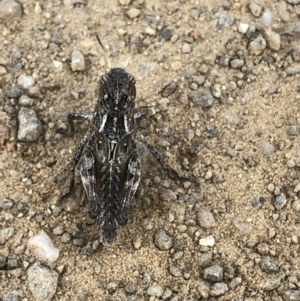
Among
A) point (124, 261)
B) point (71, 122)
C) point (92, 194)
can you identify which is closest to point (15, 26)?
point (71, 122)

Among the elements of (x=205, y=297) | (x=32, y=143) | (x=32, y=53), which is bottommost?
(x=205, y=297)

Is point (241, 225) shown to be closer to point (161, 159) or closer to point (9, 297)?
point (161, 159)

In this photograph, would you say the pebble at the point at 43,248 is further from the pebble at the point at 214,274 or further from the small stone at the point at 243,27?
the small stone at the point at 243,27

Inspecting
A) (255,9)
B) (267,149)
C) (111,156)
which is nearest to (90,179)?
(111,156)

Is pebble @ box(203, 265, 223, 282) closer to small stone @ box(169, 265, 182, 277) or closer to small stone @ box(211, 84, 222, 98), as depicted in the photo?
small stone @ box(169, 265, 182, 277)

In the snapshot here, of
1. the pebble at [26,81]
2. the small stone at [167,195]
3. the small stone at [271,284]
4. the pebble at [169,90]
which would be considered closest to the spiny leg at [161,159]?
the small stone at [167,195]

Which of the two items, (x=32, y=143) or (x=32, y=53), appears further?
(x=32, y=53)

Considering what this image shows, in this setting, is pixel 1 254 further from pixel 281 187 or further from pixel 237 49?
pixel 237 49

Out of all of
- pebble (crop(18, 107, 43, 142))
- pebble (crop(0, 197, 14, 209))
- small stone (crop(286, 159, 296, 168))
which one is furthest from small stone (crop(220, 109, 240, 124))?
pebble (crop(0, 197, 14, 209))
